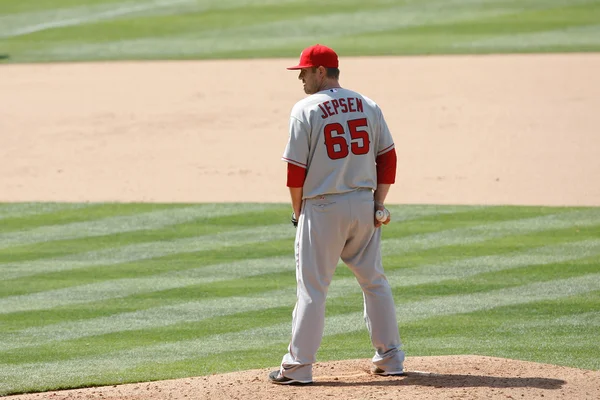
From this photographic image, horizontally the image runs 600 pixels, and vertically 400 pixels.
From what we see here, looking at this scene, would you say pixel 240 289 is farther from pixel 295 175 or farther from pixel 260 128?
pixel 260 128

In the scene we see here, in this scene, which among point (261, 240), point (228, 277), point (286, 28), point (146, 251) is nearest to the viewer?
point (228, 277)

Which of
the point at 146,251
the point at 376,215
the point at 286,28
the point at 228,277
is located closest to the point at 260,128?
the point at 146,251

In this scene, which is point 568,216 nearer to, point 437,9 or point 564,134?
point 564,134

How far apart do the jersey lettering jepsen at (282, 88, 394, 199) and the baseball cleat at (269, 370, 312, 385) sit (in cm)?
95

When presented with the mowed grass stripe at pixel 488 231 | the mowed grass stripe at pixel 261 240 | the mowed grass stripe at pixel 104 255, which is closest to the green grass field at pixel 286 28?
the mowed grass stripe at pixel 488 231

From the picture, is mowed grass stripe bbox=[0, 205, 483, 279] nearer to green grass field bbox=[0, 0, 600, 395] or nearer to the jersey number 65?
green grass field bbox=[0, 0, 600, 395]

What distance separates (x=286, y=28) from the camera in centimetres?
2103

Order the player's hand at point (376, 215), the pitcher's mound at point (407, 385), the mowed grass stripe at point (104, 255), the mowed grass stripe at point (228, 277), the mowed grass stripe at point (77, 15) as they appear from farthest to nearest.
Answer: the mowed grass stripe at point (77, 15) → the mowed grass stripe at point (104, 255) → the mowed grass stripe at point (228, 277) → the player's hand at point (376, 215) → the pitcher's mound at point (407, 385)

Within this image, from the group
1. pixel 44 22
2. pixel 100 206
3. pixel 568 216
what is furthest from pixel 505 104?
pixel 44 22

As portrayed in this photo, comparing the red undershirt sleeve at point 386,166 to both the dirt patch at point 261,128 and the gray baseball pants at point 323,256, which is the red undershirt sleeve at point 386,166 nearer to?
the gray baseball pants at point 323,256

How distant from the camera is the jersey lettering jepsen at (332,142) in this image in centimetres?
565

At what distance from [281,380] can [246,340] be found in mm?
1697

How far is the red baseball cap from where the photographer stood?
5.71 meters

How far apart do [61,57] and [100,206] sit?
8.29m
